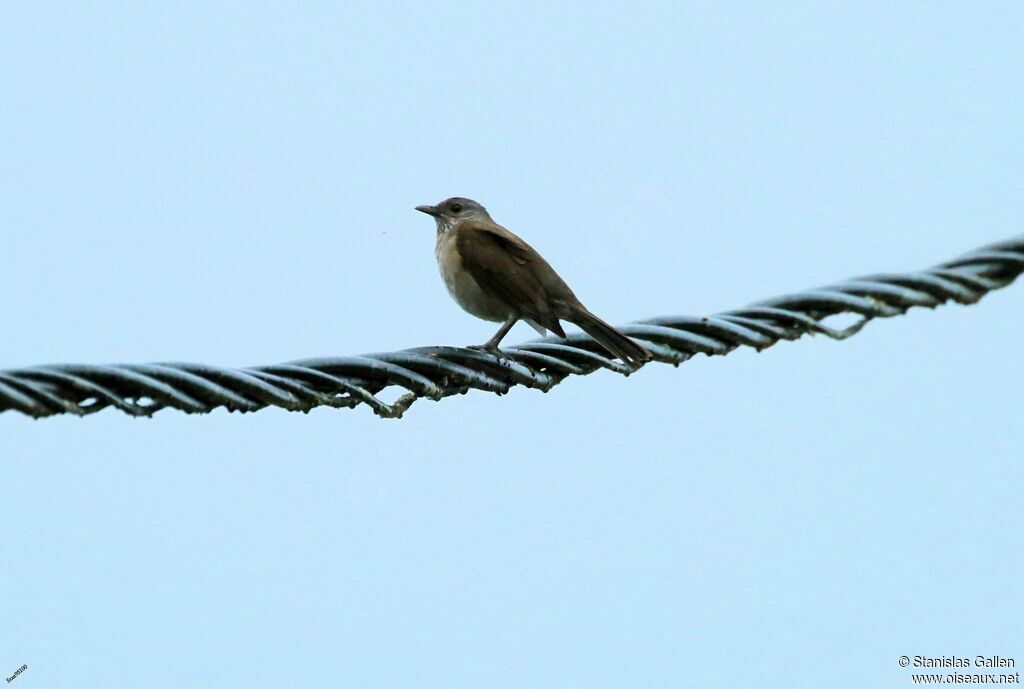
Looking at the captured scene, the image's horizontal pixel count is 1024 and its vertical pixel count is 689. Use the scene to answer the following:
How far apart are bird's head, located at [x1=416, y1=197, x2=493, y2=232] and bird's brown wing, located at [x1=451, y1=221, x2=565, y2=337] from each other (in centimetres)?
115

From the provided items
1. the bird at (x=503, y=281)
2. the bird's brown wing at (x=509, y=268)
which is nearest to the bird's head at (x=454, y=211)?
the bird at (x=503, y=281)

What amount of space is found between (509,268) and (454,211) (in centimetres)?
193

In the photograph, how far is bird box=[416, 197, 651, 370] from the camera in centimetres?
738

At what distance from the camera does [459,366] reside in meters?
5.28

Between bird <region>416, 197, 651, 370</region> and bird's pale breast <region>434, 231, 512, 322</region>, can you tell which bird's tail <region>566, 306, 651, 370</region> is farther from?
bird's pale breast <region>434, 231, 512, 322</region>

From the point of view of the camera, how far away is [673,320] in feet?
16.8

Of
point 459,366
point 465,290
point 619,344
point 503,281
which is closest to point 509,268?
point 503,281

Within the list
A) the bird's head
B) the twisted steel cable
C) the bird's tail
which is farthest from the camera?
the bird's head

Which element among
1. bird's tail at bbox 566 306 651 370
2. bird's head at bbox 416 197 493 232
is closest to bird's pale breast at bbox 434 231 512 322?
bird's head at bbox 416 197 493 232

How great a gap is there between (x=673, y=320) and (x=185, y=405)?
1.80m

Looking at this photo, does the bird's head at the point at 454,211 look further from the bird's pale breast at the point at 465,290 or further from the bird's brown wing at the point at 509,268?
the bird's brown wing at the point at 509,268

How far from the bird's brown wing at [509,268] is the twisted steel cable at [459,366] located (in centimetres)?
165

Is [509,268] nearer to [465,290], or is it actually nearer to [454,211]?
[465,290]

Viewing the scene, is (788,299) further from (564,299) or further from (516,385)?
(564,299)
